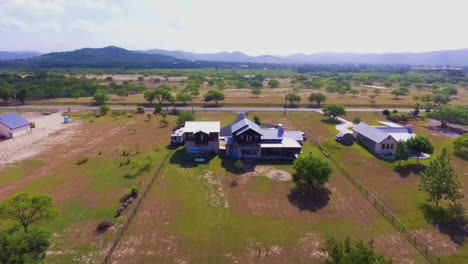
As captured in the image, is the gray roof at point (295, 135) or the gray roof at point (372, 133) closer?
the gray roof at point (372, 133)

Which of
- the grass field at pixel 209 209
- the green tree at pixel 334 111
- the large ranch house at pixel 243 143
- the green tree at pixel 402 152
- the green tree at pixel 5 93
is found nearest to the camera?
the grass field at pixel 209 209

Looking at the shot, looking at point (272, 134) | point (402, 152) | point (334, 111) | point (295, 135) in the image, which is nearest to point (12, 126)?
point (272, 134)

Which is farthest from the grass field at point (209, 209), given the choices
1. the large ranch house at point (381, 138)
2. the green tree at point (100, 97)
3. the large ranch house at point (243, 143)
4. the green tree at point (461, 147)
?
the green tree at point (100, 97)

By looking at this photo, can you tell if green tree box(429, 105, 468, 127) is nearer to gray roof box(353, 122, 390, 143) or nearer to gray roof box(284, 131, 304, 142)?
gray roof box(353, 122, 390, 143)

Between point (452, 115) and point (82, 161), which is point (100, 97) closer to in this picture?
point (82, 161)

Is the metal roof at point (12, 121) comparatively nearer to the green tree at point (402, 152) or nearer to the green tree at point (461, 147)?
the green tree at point (402, 152)

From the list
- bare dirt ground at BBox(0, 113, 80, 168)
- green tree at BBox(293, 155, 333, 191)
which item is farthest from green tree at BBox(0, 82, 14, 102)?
green tree at BBox(293, 155, 333, 191)
